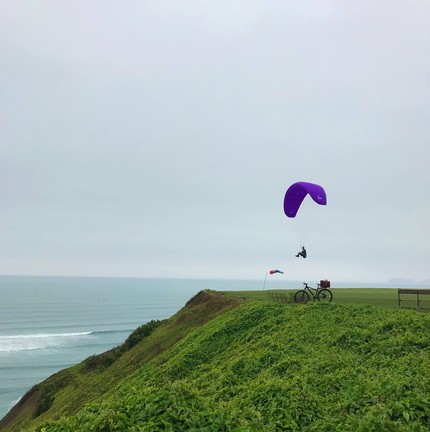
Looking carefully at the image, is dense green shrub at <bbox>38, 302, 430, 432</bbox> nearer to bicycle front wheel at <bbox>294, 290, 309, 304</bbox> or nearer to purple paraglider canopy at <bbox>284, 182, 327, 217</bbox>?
bicycle front wheel at <bbox>294, 290, 309, 304</bbox>

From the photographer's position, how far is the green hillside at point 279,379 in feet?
21.2

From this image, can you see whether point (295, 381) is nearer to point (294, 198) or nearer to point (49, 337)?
point (294, 198)

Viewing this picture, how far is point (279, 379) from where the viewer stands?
10414mm

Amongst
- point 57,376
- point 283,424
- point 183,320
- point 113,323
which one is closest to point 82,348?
point 113,323

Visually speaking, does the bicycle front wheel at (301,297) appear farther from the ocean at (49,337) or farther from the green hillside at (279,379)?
the ocean at (49,337)

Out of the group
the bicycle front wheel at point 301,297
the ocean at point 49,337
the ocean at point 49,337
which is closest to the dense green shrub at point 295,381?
the bicycle front wheel at point 301,297

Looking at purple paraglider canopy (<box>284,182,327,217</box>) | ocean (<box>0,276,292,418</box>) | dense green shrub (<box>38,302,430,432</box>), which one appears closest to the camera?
dense green shrub (<box>38,302,430,432</box>)

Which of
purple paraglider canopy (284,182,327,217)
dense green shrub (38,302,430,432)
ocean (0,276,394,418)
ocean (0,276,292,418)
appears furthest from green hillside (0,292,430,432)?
ocean (0,276,292,418)

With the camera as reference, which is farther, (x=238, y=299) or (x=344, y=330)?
(x=238, y=299)

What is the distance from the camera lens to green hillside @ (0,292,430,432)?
21.2ft

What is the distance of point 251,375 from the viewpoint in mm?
12703

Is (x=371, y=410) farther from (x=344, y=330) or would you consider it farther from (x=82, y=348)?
(x=82, y=348)

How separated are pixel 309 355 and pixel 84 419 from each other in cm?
911

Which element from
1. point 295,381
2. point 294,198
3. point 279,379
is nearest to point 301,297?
point 294,198
